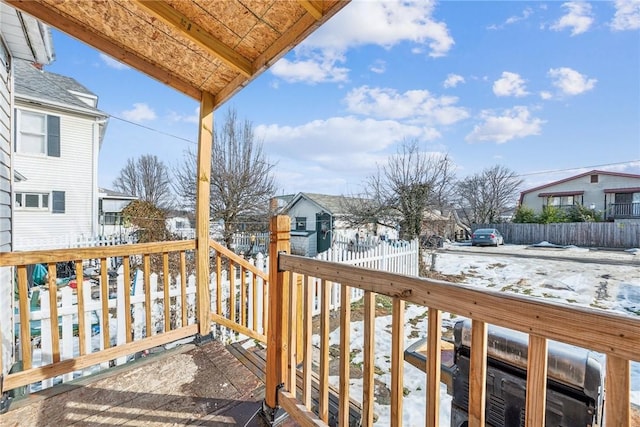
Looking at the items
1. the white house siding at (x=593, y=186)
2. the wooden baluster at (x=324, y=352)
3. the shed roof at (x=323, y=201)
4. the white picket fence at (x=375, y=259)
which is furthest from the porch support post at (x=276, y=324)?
the white house siding at (x=593, y=186)

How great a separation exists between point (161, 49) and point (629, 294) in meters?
9.39

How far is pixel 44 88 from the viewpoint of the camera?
9.27 meters

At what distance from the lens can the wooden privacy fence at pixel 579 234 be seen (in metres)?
15.9

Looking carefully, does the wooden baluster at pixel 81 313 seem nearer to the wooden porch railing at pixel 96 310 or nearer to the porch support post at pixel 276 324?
the wooden porch railing at pixel 96 310

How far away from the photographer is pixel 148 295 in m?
2.56

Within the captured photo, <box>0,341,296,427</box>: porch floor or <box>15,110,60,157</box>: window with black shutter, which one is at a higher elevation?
<box>15,110,60,157</box>: window with black shutter

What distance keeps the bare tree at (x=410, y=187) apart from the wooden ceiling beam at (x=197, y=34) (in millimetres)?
7046

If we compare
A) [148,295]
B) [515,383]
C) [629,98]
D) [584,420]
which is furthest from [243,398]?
[629,98]

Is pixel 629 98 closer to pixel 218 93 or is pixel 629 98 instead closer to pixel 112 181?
pixel 218 93

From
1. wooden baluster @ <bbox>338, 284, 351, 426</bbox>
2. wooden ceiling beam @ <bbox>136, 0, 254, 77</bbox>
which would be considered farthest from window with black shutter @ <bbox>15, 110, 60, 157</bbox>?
wooden baluster @ <bbox>338, 284, 351, 426</bbox>

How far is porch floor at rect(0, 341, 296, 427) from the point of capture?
5.93 ft

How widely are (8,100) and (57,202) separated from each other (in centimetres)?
864

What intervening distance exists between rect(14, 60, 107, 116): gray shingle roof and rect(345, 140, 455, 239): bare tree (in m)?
9.69

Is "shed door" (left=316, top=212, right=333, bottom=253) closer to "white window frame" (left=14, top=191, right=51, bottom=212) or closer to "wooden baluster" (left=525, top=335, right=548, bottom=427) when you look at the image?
"white window frame" (left=14, top=191, right=51, bottom=212)
